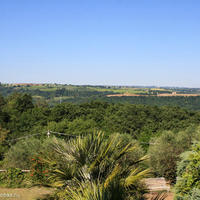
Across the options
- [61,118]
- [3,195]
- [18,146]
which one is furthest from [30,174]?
[61,118]

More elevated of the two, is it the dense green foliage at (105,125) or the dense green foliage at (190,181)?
the dense green foliage at (190,181)

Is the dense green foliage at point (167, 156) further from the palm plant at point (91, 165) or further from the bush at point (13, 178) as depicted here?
the palm plant at point (91, 165)

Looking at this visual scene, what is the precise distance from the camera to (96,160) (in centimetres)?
580

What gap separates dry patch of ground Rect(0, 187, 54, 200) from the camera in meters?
10.8

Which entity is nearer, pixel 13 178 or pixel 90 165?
pixel 90 165

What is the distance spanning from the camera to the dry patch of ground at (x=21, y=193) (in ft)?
35.3

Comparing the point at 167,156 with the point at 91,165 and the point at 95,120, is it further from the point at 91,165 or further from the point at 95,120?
the point at 95,120

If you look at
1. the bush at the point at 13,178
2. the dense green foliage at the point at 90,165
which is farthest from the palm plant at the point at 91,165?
the bush at the point at 13,178

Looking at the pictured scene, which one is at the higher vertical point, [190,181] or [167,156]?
[190,181]

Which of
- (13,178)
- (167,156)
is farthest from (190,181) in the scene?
(13,178)

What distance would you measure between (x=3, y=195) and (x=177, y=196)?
7.30 m

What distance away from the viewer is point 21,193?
37.6 feet

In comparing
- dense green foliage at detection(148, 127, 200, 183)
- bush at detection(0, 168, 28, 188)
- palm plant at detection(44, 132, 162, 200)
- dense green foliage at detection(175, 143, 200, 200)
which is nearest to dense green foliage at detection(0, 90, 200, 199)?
dense green foliage at detection(148, 127, 200, 183)

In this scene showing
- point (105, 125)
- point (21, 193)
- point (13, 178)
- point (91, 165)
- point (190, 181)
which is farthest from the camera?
point (105, 125)
